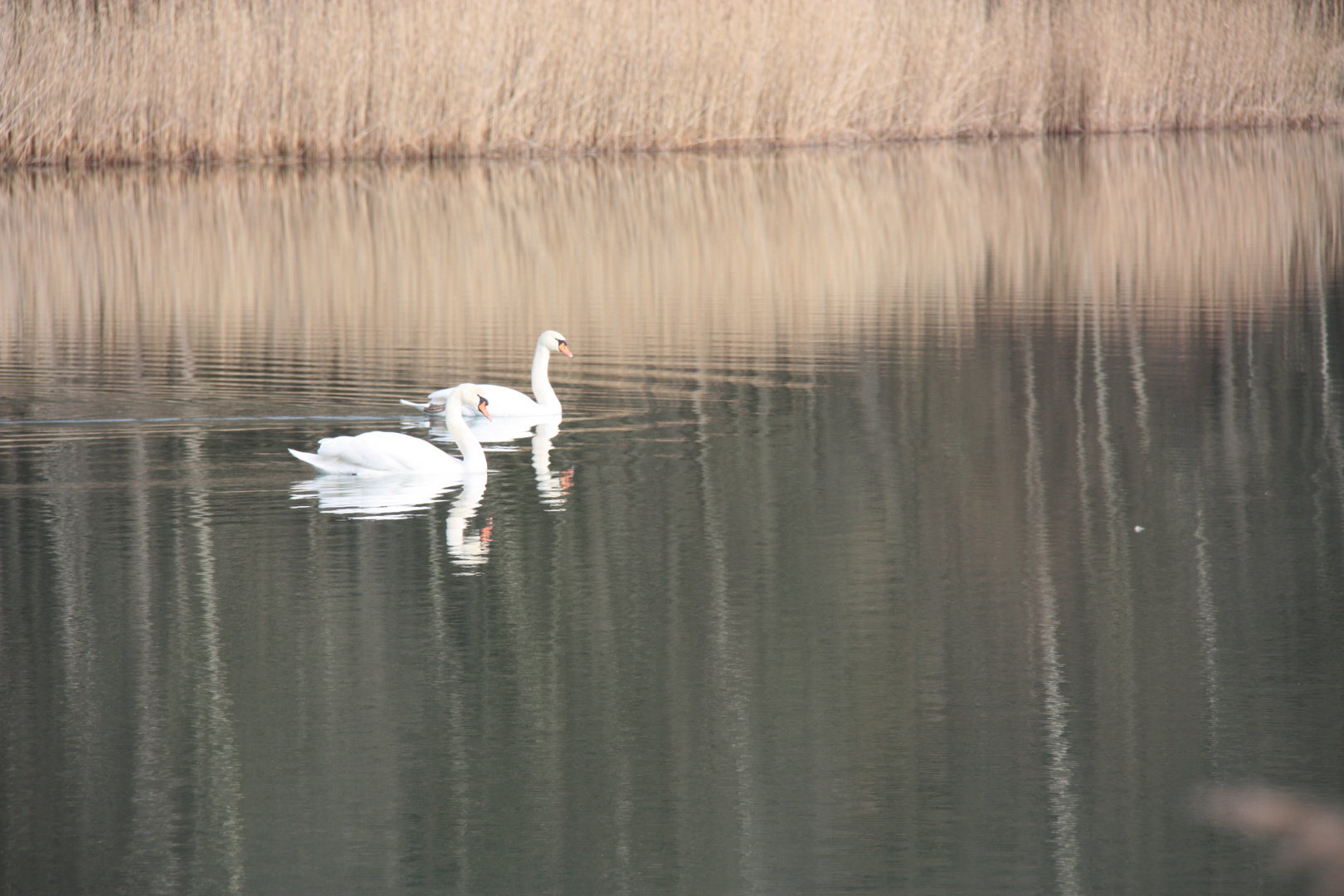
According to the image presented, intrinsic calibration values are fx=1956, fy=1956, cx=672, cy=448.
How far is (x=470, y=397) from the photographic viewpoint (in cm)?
729

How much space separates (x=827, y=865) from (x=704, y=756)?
54cm

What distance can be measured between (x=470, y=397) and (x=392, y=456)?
2.33ft

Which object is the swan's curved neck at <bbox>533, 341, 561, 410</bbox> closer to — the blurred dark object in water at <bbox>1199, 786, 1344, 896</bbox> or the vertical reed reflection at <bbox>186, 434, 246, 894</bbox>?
the vertical reed reflection at <bbox>186, 434, 246, 894</bbox>

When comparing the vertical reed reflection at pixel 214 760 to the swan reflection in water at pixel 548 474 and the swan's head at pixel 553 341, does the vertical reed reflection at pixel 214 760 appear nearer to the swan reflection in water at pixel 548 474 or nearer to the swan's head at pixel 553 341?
the swan reflection in water at pixel 548 474

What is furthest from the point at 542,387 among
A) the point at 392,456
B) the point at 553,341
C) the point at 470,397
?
the point at 392,456

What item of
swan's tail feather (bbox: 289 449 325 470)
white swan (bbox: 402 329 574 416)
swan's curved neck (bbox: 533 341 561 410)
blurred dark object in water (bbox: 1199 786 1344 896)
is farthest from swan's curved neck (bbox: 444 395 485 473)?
blurred dark object in water (bbox: 1199 786 1344 896)

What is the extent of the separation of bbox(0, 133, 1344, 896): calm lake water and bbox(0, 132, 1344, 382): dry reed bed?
102 mm

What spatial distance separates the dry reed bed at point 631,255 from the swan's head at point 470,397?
4.19 feet

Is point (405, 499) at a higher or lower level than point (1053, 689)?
higher

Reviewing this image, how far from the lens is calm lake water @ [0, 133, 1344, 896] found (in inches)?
138

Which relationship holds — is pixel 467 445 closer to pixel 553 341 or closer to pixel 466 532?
pixel 466 532

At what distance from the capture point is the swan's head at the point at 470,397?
720 centimetres

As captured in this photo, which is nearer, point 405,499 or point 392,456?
point 405,499

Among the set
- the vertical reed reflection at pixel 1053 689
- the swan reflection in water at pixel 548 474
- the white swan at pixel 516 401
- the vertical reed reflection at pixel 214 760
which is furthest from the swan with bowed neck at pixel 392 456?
the vertical reed reflection at pixel 1053 689
